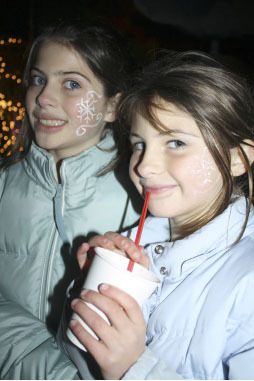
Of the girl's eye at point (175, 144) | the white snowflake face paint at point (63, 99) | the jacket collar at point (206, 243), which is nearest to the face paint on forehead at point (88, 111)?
the white snowflake face paint at point (63, 99)

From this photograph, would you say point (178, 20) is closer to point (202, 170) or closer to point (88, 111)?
point (88, 111)

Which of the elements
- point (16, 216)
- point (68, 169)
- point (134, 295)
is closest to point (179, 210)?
point (134, 295)

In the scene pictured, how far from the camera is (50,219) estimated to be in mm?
1683

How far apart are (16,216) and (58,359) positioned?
814mm

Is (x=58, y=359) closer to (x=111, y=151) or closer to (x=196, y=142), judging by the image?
(x=196, y=142)

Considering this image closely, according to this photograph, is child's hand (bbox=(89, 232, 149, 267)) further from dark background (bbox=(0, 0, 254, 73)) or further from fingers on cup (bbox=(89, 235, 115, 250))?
dark background (bbox=(0, 0, 254, 73))

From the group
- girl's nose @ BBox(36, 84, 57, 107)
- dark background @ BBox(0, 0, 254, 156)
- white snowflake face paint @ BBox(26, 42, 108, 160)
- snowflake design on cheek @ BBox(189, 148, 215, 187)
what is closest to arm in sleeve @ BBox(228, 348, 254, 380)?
snowflake design on cheek @ BBox(189, 148, 215, 187)

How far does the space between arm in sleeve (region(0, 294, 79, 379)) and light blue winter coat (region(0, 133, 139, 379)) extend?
0.59 ft

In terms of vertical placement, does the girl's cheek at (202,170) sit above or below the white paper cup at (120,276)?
above

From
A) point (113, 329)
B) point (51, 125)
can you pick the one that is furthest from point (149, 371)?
point (51, 125)

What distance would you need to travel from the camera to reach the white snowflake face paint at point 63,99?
5.47ft

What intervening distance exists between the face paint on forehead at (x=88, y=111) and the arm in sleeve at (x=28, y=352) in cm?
91

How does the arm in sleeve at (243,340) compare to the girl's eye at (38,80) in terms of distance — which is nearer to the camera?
the arm in sleeve at (243,340)

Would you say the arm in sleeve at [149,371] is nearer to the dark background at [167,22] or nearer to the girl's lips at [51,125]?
the girl's lips at [51,125]
